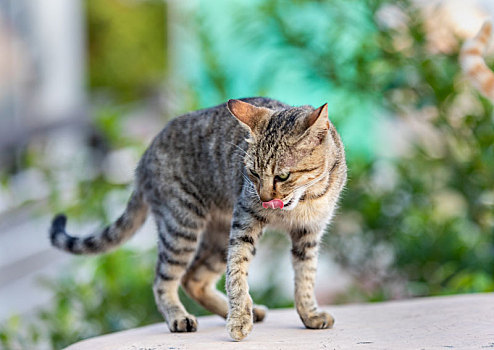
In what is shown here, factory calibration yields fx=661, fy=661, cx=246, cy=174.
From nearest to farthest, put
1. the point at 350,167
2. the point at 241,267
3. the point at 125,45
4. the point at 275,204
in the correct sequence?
the point at 275,204 → the point at 241,267 → the point at 350,167 → the point at 125,45

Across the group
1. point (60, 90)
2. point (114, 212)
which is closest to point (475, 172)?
point (114, 212)

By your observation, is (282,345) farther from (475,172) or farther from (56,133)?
(56,133)

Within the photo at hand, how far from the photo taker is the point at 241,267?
2494 millimetres

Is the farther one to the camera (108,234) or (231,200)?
(108,234)

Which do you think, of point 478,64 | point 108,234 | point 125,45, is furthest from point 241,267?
point 125,45

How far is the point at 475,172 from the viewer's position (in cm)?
426

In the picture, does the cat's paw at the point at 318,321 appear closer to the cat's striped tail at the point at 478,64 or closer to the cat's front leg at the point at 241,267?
the cat's front leg at the point at 241,267

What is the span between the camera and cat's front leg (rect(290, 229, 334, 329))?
2.66m

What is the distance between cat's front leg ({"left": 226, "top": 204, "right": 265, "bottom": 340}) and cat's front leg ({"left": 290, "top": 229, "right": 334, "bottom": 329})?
202 mm

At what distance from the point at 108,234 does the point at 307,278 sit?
3.34 ft

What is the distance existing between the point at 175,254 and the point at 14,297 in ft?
11.7

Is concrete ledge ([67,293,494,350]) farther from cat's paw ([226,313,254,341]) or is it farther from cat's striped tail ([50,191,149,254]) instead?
cat's striped tail ([50,191,149,254])

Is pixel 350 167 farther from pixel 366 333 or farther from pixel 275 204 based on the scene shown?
pixel 275 204

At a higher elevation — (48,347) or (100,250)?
(100,250)
